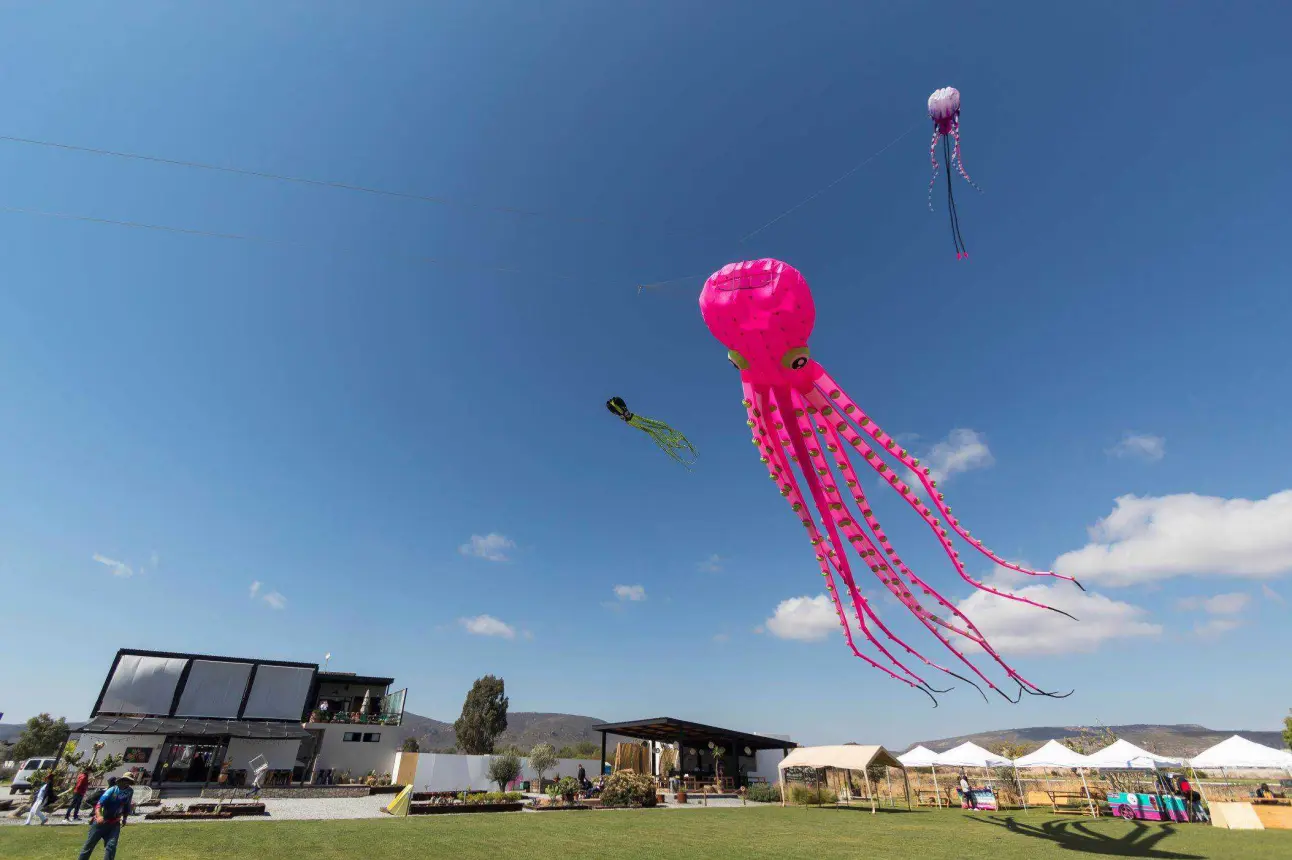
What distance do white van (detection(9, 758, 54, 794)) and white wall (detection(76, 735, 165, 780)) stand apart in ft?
5.49

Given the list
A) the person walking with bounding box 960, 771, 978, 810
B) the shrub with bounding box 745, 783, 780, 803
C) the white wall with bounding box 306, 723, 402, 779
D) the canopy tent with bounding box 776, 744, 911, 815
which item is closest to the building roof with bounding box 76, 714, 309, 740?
the white wall with bounding box 306, 723, 402, 779

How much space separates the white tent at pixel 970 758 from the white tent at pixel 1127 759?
3629mm

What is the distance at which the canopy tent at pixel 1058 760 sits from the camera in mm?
20562

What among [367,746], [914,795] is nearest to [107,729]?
[367,746]

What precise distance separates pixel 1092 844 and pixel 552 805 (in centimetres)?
1756

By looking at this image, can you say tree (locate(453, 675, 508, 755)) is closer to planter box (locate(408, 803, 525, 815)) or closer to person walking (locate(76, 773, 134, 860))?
planter box (locate(408, 803, 525, 815))

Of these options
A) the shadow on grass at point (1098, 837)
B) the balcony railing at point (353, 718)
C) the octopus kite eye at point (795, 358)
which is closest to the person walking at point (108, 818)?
the octopus kite eye at point (795, 358)

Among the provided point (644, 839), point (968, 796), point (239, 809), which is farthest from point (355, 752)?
point (968, 796)

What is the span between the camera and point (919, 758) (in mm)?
24984

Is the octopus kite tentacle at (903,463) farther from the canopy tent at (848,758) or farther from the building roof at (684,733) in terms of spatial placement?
the building roof at (684,733)

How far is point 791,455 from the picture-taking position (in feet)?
19.6

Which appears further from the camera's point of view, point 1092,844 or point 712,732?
point 712,732

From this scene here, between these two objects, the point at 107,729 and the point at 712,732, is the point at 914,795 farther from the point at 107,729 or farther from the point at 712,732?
the point at 107,729

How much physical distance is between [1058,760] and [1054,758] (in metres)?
0.44
